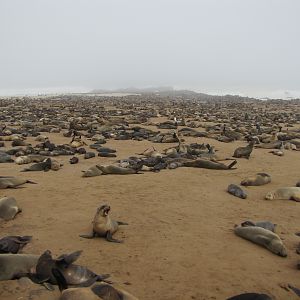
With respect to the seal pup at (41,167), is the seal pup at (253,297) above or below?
above

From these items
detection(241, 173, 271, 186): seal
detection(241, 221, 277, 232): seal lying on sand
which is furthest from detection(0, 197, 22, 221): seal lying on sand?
detection(241, 173, 271, 186): seal

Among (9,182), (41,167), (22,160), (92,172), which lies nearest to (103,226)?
(9,182)

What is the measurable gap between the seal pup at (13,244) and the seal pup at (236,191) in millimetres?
3259

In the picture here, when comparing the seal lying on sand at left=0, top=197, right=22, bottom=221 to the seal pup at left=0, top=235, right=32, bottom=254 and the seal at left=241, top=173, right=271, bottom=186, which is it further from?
the seal at left=241, top=173, right=271, bottom=186

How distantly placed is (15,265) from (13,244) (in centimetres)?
53

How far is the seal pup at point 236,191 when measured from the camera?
21.0 feet

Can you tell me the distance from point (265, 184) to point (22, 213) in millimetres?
4072

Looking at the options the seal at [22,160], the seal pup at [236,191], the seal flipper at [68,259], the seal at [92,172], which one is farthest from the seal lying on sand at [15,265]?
the seal at [22,160]

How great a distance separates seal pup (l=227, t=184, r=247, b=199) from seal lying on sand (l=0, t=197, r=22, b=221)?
122 inches

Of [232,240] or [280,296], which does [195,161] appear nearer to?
[232,240]

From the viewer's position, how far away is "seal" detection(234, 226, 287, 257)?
4.39 meters

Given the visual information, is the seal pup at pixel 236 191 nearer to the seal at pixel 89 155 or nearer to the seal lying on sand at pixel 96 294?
the seal lying on sand at pixel 96 294

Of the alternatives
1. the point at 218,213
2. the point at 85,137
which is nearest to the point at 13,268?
the point at 218,213

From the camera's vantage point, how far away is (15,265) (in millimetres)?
3576
